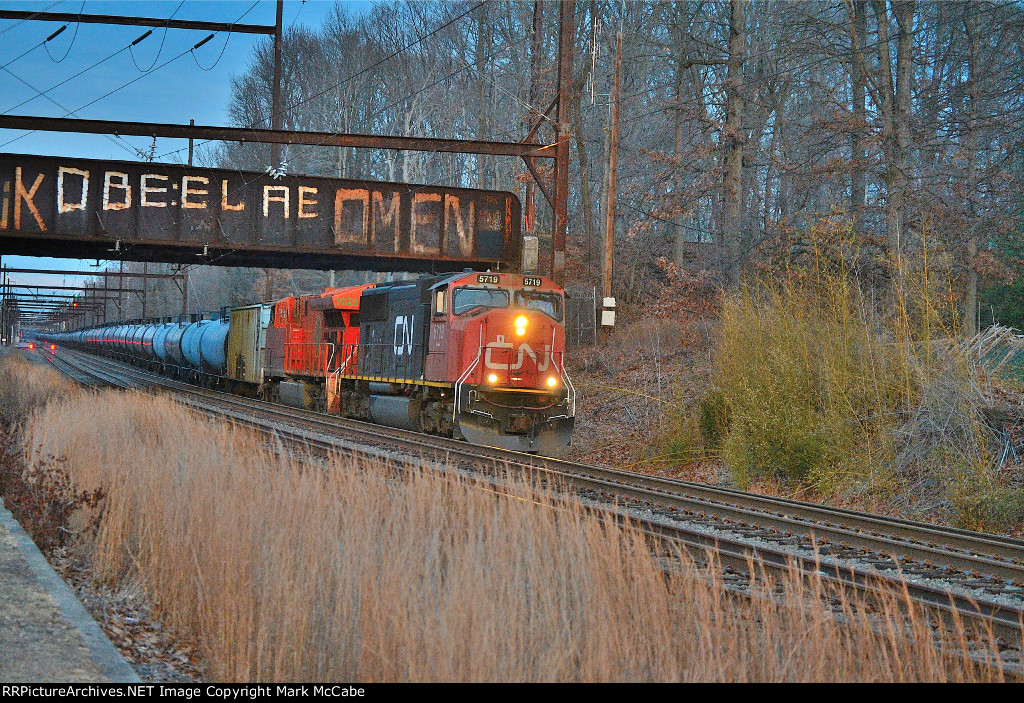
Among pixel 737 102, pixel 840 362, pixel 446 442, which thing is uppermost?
pixel 737 102

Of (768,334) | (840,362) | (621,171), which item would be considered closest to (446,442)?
(768,334)

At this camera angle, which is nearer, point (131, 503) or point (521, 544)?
point (521, 544)

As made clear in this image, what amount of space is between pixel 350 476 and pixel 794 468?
6146 mm

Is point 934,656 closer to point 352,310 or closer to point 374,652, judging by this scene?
point 374,652

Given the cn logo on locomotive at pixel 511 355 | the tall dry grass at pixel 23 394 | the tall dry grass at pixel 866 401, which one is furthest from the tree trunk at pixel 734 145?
the tall dry grass at pixel 23 394

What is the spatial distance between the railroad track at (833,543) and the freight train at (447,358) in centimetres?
255

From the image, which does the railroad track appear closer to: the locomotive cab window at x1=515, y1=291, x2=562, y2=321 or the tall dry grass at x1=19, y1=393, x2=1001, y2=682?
the tall dry grass at x1=19, y1=393, x2=1001, y2=682

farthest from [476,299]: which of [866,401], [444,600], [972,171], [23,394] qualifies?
[972,171]

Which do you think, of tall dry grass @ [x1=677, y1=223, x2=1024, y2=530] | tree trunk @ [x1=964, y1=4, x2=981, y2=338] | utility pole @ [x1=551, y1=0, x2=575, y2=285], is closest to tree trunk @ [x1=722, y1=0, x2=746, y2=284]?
tree trunk @ [x1=964, y1=4, x2=981, y2=338]

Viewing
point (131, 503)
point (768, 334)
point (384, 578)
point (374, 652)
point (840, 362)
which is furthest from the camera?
point (768, 334)

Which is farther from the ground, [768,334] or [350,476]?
[768,334]

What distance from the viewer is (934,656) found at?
4727 millimetres

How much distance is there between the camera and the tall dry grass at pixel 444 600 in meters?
4.63

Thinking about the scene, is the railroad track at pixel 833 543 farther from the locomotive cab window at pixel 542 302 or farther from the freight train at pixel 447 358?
the locomotive cab window at pixel 542 302
